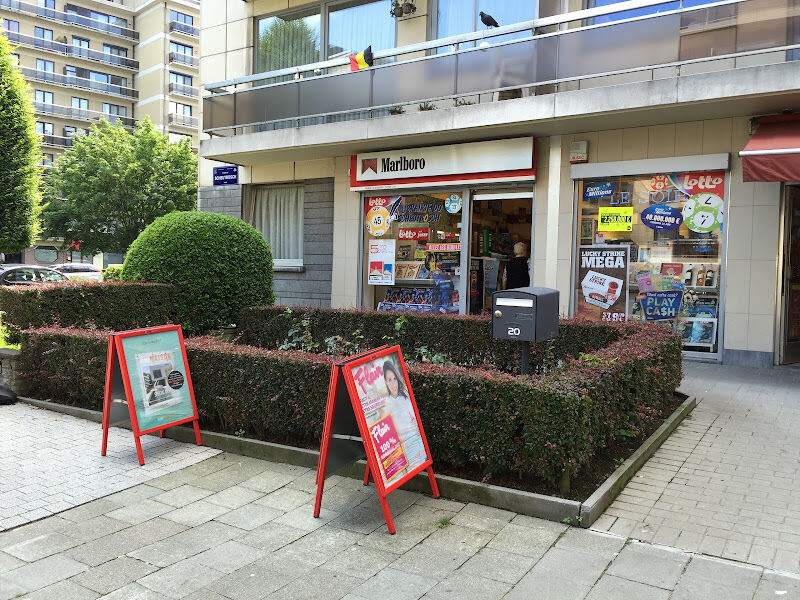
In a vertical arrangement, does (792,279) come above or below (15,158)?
below

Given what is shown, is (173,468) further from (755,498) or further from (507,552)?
(755,498)

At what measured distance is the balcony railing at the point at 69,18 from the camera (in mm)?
49438

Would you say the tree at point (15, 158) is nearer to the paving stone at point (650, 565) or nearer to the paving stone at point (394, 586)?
the paving stone at point (394, 586)

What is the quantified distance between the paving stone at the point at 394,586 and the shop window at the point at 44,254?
5577cm

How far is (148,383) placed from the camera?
17.7 ft

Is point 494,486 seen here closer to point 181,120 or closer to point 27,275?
point 27,275

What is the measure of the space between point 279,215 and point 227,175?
1.75 meters

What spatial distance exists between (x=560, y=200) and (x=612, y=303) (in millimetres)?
1947

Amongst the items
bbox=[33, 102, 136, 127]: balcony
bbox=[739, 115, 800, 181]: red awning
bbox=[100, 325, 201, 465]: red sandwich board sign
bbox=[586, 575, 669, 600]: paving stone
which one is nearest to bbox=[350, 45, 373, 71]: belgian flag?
bbox=[739, 115, 800, 181]: red awning

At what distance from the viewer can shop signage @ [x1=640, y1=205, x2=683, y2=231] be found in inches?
392

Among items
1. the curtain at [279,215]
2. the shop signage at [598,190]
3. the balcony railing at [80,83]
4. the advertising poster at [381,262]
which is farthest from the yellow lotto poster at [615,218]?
the balcony railing at [80,83]

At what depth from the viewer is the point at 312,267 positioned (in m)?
14.2

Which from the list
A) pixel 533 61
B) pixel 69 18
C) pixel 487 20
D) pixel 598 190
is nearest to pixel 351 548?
pixel 598 190

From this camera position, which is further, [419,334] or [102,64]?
[102,64]
